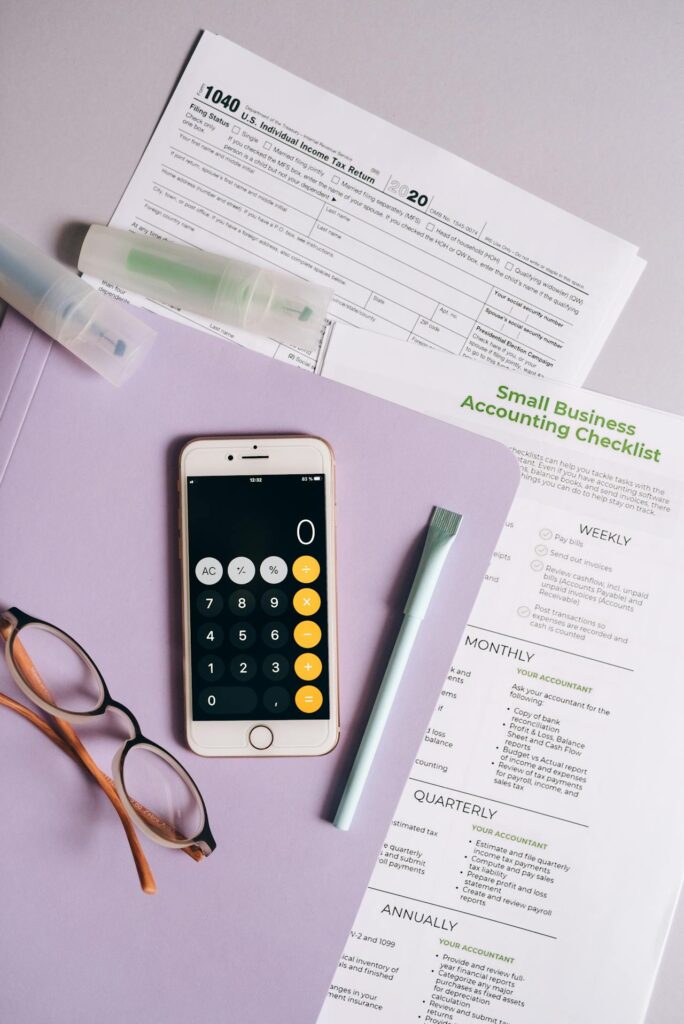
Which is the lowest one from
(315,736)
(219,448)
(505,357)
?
(315,736)

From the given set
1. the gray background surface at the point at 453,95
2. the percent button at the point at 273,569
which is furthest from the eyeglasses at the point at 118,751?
the gray background surface at the point at 453,95

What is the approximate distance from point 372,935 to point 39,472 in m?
0.34

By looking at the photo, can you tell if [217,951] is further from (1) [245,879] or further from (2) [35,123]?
(2) [35,123]

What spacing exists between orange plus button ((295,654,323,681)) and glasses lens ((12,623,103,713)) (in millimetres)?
111

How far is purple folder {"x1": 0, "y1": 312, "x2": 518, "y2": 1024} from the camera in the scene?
43cm

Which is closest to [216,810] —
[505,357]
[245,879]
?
[245,879]

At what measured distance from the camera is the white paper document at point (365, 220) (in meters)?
0.46

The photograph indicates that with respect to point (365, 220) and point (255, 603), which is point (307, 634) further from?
point (365, 220)

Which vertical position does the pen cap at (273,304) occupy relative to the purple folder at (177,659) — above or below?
above

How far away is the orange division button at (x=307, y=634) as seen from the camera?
431mm

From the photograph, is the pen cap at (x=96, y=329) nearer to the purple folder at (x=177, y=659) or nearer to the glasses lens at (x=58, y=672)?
the purple folder at (x=177, y=659)

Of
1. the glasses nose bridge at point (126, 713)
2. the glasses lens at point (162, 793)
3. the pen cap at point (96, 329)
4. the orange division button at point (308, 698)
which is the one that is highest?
the pen cap at point (96, 329)

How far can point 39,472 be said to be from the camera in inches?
17.1

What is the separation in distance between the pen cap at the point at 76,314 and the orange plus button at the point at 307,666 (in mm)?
186
